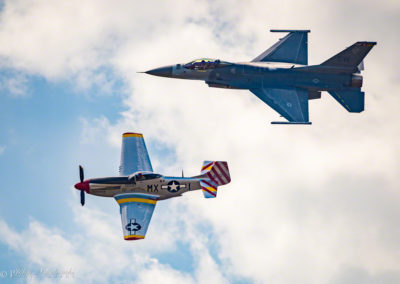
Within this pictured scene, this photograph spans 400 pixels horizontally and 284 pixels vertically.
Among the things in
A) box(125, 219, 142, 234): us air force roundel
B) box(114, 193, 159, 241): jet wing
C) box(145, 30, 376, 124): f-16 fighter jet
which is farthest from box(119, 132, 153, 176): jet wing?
box(145, 30, 376, 124): f-16 fighter jet

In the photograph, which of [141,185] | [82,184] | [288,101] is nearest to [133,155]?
[141,185]

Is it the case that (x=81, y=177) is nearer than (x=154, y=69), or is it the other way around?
(x=81, y=177)

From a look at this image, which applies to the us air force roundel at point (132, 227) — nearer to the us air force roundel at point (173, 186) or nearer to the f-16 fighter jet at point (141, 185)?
the f-16 fighter jet at point (141, 185)

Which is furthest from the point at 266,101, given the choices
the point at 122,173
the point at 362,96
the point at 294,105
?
the point at 122,173

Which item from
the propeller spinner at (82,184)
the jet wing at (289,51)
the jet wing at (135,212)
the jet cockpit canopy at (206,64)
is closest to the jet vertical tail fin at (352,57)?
the jet wing at (289,51)

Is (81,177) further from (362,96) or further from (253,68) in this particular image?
(362,96)

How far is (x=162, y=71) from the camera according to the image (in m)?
68.6

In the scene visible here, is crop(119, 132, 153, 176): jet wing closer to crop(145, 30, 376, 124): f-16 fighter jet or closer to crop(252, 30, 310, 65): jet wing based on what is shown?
crop(145, 30, 376, 124): f-16 fighter jet

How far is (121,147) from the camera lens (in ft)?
216

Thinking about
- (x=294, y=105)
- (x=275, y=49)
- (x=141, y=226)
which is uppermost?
(x=275, y=49)

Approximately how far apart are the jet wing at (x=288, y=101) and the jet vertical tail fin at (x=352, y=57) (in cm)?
288

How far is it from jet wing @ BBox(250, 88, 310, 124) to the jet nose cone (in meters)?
6.15

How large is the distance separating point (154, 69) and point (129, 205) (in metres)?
11.4

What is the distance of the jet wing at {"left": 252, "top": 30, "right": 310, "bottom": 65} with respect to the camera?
69500 mm
